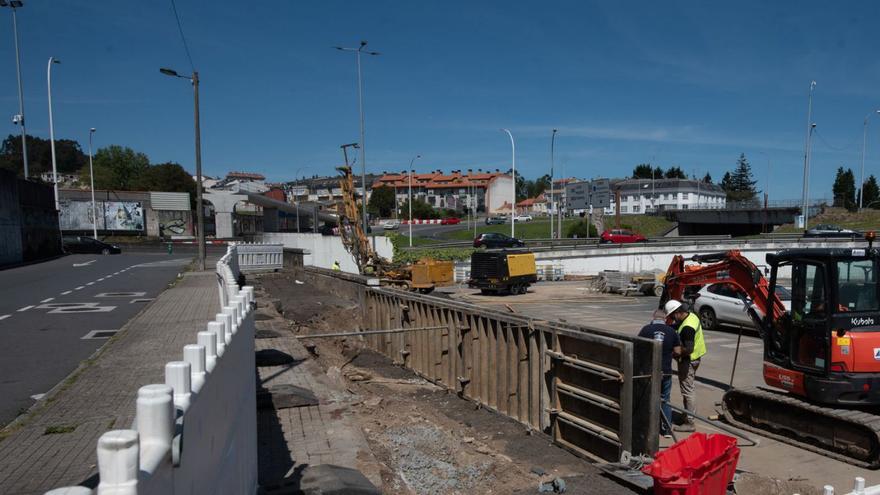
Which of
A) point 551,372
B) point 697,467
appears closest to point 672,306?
point 551,372

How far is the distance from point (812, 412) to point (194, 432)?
9196mm

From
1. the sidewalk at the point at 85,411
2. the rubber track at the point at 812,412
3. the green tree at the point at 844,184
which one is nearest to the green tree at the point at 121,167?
the sidewalk at the point at 85,411

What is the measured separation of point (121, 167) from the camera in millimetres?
111750

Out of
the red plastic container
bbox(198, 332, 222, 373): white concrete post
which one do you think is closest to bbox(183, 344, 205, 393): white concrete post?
bbox(198, 332, 222, 373): white concrete post

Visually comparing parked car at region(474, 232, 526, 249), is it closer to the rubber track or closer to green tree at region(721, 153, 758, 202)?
the rubber track

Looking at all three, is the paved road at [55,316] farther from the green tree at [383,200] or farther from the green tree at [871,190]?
the green tree at [871,190]

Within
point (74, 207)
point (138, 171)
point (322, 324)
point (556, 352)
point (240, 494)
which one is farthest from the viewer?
point (138, 171)

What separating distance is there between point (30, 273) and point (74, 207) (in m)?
39.1

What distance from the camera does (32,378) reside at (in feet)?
32.8

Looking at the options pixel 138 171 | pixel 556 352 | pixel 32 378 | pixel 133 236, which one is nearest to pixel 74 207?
pixel 133 236

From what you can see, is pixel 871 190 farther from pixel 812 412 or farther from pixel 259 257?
pixel 812 412

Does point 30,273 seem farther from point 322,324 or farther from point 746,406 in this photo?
point 746,406

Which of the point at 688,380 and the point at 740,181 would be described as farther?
the point at 740,181

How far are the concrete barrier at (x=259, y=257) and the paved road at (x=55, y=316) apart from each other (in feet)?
11.8
